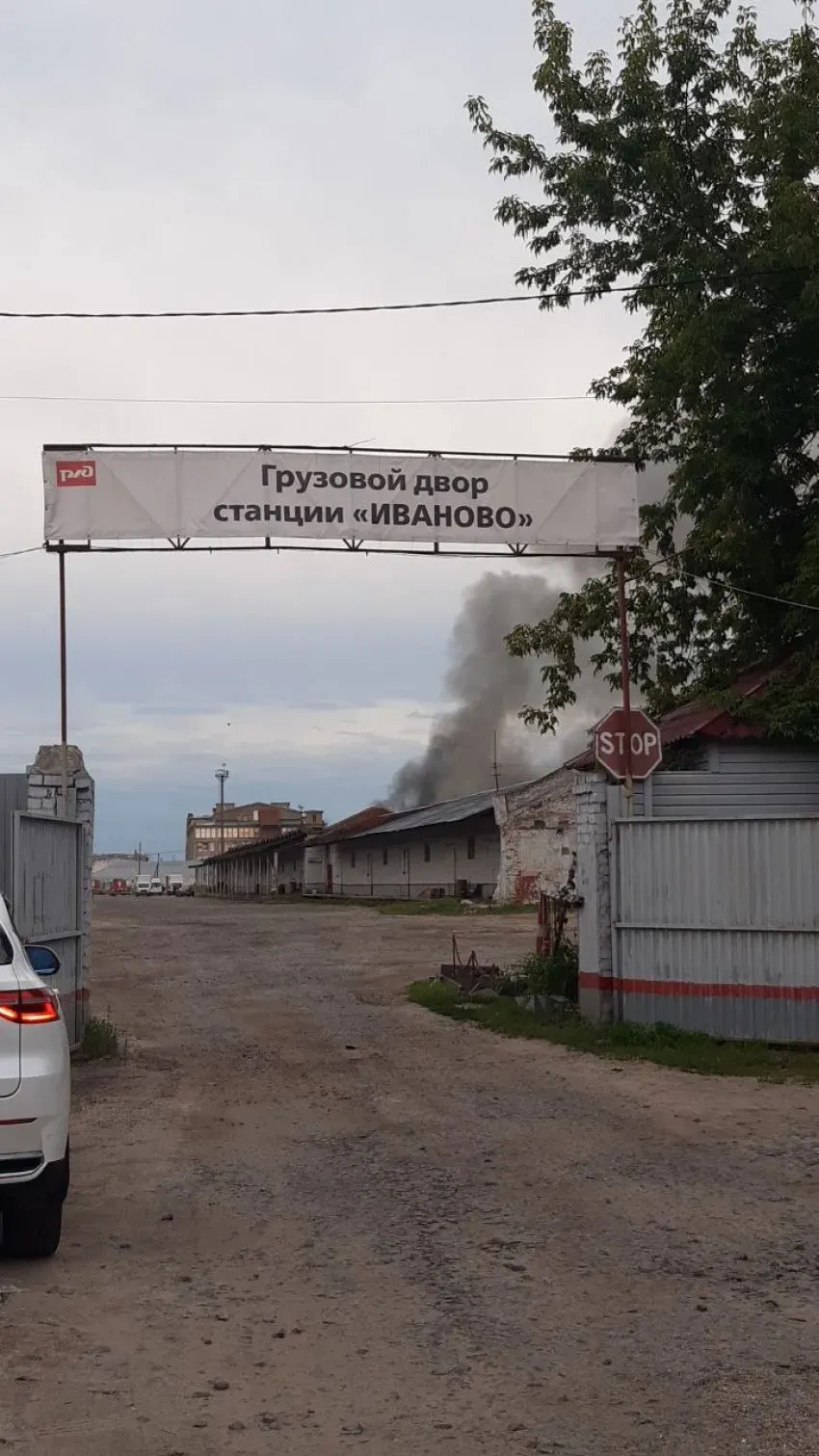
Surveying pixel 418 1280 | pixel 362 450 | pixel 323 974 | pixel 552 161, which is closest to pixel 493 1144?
pixel 418 1280

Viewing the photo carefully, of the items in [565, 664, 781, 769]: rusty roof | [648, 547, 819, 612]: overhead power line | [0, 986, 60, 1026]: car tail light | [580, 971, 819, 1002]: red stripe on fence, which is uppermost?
[648, 547, 819, 612]: overhead power line

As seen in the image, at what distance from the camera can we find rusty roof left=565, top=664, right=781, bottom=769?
1795 centimetres

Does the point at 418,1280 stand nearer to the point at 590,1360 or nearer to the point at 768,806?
the point at 590,1360

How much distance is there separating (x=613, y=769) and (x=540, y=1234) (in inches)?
323

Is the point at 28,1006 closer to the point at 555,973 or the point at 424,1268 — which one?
the point at 424,1268

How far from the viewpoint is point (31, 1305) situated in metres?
5.79

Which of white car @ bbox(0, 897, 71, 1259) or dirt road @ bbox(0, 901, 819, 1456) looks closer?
dirt road @ bbox(0, 901, 819, 1456)

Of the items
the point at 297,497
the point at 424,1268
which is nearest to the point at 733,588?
the point at 297,497

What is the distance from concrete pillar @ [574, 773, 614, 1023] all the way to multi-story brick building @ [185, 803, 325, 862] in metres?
111

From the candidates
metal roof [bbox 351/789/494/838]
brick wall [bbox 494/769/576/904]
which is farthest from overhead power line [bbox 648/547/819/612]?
metal roof [bbox 351/789/494/838]

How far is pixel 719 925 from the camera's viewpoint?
13.4 metres

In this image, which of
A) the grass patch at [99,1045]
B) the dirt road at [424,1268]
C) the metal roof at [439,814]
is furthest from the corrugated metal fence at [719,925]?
the metal roof at [439,814]

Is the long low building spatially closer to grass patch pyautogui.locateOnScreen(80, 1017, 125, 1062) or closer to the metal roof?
the metal roof

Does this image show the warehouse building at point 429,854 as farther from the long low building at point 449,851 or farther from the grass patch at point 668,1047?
the grass patch at point 668,1047
